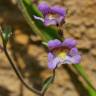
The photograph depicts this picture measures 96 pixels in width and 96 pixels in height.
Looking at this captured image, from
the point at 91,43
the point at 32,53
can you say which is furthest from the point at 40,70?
the point at 91,43

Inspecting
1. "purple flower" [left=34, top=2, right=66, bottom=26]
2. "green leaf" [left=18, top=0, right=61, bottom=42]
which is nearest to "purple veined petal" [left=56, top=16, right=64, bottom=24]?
"purple flower" [left=34, top=2, right=66, bottom=26]

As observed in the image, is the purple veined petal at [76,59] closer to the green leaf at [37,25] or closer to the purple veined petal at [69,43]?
Answer: the purple veined petal at [69,43]

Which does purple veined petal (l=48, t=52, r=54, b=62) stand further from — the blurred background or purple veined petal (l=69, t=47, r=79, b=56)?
the blurred background

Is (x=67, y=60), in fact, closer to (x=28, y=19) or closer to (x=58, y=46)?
(x=58, y=46)

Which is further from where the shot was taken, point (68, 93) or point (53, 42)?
point (68, 93)

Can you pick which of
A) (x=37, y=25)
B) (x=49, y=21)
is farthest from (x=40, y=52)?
(x=49, y=21)

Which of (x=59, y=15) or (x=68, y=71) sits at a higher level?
(x=59, y=15)

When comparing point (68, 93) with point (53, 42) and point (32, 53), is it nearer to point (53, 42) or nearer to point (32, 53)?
point (32, 53)
